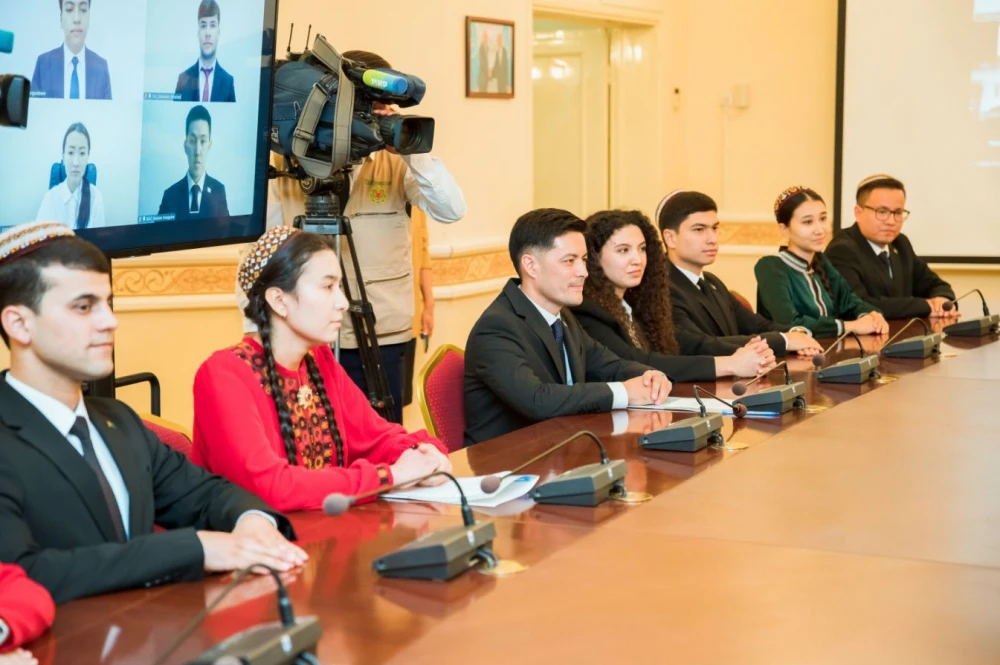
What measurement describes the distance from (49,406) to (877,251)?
4487mm

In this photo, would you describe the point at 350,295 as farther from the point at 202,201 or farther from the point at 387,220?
the point at 202,201

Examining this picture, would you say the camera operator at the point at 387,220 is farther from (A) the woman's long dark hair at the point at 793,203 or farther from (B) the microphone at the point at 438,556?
(B) the microphone at the point at 438,556

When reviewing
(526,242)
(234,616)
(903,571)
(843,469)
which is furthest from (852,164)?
(234,616)

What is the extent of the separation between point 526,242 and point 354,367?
2.21 feet

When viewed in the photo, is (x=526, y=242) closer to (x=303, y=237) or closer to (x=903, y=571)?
(x=303, y=237)

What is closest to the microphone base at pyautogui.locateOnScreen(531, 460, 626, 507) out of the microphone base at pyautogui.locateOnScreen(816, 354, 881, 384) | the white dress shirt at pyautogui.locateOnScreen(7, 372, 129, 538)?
the white dress shirt at pyautogui.locateOnScreen(7, 372, 129, 538)

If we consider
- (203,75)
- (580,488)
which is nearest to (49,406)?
(580,488)

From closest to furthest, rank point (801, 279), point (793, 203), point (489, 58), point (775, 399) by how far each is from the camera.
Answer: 1. point (775, 399)
2. point (793, 203)
3. point (801, 279)
4. point (489, 58)

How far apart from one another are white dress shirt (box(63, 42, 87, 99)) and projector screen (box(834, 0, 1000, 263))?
18.2 ft

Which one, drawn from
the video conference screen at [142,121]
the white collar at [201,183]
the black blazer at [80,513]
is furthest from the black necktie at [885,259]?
the black blazer at [80,513]

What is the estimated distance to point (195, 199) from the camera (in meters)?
2.76

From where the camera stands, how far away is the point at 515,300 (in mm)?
3412

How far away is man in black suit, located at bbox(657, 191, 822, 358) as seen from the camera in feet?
14.0

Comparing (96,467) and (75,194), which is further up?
(75,194)
